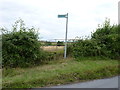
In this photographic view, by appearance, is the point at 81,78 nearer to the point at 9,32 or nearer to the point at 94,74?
the point at 94,74

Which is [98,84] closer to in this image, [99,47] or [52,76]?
[52,76]

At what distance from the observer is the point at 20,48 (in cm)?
699

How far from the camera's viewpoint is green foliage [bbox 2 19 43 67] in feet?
22.3

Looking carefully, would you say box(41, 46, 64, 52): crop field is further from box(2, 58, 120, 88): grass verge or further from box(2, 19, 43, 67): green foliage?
box(2, 58, 120, 88): grass verge

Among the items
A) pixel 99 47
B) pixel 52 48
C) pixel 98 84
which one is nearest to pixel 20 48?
pixel 52 48

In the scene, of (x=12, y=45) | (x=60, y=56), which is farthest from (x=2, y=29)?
(x=60, y=56)

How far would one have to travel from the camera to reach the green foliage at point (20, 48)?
6.79 m

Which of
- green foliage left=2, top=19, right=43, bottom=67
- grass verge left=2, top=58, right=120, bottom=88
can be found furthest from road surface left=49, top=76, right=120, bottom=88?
green foliage left=2, top=19, right=43, bottom=67

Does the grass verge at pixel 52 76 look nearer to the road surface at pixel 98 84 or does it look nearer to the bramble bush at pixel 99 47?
the road surface at pixel 98 84

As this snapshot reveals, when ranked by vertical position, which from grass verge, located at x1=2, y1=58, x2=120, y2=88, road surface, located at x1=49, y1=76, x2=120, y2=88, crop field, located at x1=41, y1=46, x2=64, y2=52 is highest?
crop field, located at x1=41, y1=46, x2=64, y2=52

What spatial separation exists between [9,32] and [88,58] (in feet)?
15.4

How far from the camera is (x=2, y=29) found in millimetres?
7176

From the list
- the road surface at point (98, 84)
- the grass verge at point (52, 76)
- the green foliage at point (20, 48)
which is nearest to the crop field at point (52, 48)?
the green foliage at point (20, 48)

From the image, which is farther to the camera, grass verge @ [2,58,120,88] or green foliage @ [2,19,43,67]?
green foliage @ [2,19,43,67]
